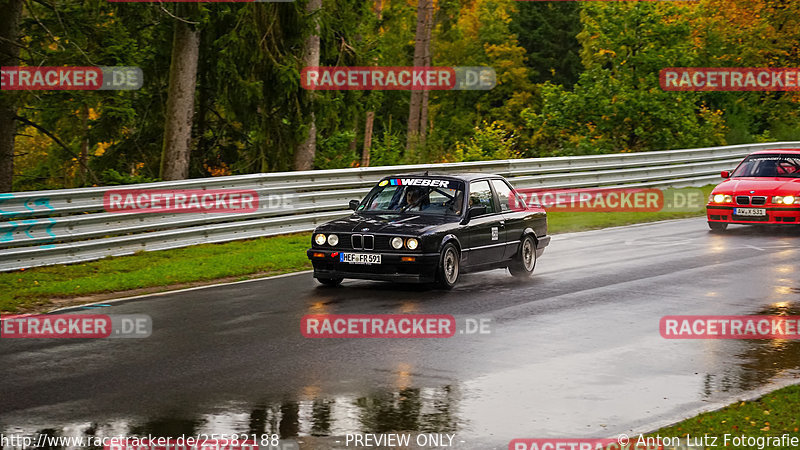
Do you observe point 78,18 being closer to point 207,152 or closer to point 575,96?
point 207,152

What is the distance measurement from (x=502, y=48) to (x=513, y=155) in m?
43.1

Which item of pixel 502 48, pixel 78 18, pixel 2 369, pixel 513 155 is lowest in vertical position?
pixel 2 369

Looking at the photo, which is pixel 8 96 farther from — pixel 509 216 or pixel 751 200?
pixel 751 200

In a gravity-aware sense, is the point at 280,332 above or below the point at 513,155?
below

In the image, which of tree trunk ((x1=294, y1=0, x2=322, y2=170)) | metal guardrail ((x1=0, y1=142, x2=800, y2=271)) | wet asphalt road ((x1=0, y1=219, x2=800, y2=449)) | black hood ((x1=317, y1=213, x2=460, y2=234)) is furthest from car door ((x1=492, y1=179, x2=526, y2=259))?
tree trunk ((x1=294, y1=0, x2=322, y2=170))

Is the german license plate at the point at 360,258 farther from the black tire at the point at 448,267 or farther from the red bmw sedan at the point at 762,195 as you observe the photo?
the red bmw sedan at the point at 762,195

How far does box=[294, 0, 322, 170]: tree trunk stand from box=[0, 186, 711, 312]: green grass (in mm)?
6436

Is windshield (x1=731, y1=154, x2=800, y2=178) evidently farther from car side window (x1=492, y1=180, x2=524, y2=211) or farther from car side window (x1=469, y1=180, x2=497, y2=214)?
car side window (x1=469, y1=180, x2=497, y2=214)

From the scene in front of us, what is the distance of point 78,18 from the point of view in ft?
77.8

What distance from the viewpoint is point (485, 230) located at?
14219 mm

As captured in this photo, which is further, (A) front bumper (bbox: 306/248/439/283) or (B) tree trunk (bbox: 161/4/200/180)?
(B) tree trunk (bbox: 161/4/200/180)

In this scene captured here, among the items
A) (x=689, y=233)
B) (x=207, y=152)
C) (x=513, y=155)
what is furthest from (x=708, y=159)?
(x=207, y=152)

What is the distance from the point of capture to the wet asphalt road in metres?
7.48

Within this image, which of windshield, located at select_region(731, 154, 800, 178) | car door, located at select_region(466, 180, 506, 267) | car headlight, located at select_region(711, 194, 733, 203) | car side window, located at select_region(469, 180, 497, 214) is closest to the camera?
car door, located at select_region(466, 180, 506, 267)
